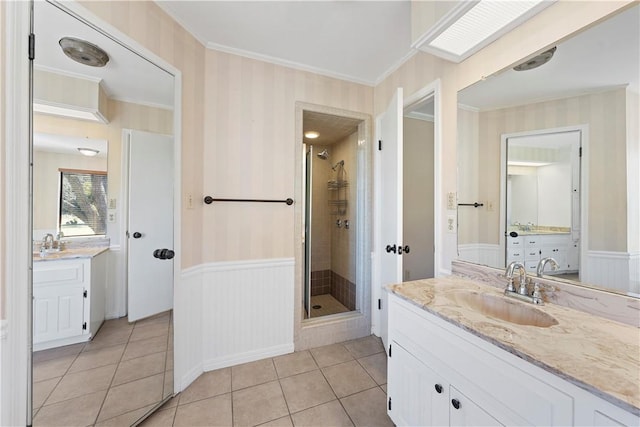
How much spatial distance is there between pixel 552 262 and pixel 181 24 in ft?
8.49

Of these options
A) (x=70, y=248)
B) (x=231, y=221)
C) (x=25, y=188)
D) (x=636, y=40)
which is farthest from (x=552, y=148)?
(x=70, y=248)

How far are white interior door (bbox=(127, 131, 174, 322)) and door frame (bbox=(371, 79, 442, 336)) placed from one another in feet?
5.59

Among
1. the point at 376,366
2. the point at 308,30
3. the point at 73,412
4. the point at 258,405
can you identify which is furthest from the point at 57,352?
the point at 308,30

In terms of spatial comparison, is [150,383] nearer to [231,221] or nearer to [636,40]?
[231,221]

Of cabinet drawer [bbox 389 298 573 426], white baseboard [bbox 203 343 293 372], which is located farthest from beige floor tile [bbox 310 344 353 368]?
cabinet drawer [bbox 389 298 573 426]

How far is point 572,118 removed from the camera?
3.71 ft

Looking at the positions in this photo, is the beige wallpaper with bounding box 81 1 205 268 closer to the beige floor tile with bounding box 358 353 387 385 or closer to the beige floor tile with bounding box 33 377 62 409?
the beige floor tile with bounding box 33 377 62 409

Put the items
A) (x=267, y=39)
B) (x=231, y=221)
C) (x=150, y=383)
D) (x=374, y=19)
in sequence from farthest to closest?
(x=231, y=221), (x=267, y=39), (x=374, y=19), (x=150, y=383)

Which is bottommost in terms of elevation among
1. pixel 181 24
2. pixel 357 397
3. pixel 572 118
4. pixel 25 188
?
pixel 357 397

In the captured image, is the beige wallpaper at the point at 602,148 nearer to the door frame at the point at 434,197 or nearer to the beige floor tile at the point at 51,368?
the door frame at the point at 434,197

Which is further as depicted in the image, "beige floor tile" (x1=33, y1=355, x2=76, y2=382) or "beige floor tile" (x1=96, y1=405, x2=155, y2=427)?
"beige floor tile" (x1=96, y1=405, x2=155, y2=427)

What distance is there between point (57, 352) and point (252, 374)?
117 centimetres

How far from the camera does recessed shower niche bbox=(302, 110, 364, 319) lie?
248 cm

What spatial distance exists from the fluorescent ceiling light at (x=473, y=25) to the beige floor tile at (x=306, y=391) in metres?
2.26
